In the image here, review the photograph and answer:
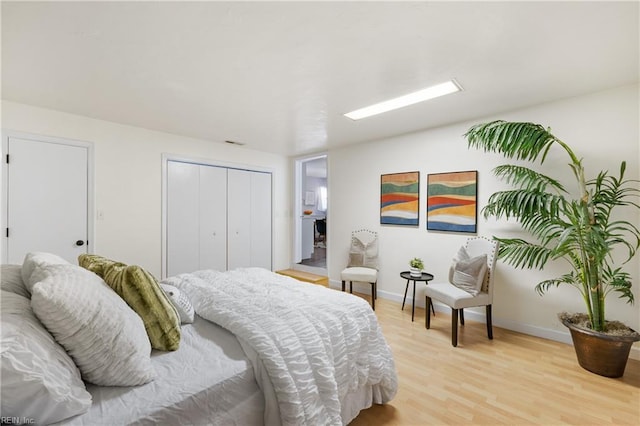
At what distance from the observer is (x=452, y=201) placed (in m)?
3.44

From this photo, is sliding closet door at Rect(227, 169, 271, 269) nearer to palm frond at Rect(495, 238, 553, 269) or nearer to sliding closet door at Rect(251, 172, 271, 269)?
sliding closet door at Rect(251, 172, 271, 269)

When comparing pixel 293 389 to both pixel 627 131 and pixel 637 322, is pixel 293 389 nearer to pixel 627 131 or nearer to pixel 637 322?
pixel 637 322

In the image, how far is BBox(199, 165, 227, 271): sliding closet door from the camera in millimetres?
4316

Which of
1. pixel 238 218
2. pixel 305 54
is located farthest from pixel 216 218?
pixel 305 54

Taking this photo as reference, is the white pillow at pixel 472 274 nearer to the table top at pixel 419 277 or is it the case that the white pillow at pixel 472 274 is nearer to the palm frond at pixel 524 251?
the palm frond at pixel 524 251

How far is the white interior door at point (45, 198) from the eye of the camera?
2805 mm

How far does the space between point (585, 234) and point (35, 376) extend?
10.4ft

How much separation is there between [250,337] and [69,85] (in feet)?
8.73

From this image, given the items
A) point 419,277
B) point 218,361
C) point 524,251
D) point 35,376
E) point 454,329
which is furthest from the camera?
point 419,277

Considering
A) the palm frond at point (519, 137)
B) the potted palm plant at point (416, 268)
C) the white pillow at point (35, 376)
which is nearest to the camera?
the white pillow at point (35, 376)

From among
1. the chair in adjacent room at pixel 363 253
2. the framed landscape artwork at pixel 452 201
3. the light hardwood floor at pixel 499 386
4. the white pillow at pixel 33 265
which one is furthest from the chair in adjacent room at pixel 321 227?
the white pillow at pixel 33 265

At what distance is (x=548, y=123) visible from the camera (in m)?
2.81

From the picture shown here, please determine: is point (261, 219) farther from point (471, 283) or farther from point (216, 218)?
point (471, 283)

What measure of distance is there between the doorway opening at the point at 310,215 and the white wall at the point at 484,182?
1.65ft
